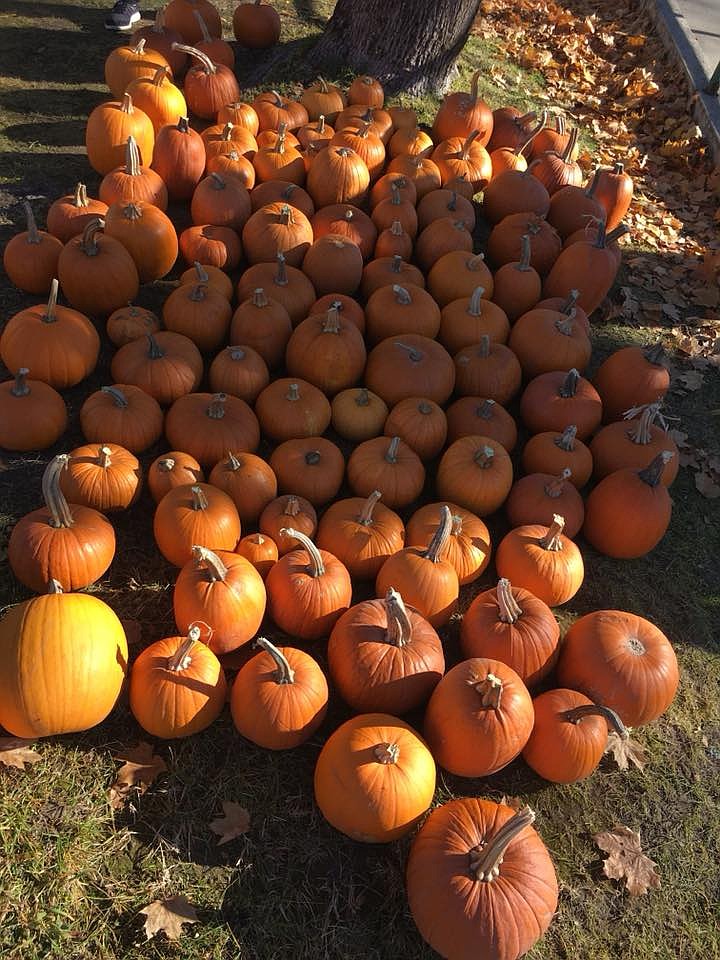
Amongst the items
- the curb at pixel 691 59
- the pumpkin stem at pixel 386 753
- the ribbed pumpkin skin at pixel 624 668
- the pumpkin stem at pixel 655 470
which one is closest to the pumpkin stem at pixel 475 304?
the pumpkin stem at pixel 655 470

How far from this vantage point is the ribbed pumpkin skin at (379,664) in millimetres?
3195

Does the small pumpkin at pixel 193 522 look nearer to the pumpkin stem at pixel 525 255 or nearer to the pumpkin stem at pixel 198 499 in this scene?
the pumpkin stem at pixel 198 499

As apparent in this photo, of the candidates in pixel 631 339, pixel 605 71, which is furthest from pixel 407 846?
pixel 605 71

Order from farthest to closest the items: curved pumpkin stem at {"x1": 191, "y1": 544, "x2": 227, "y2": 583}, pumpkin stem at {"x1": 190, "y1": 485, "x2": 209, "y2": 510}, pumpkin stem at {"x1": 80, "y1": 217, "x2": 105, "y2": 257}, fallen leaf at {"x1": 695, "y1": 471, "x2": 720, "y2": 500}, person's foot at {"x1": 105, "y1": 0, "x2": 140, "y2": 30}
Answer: person's foot at {"x1": 105, "y1": 0, "x2": 140, "y2": 30} → fallen leaf at {"x1": 695, "y1": 471, "x2": 720, "y2": 500} → pumpkin stem at {"x1": 80, "y1": 217, "x2": 105, "y2": 257} → pumpkin stem at {"x1": 190, "y1": 485, "x2": 209, "y2": 510} → curved pumpkin stem at {"x1": 191, "y1": 544, "x2": 227, "y2": 583}

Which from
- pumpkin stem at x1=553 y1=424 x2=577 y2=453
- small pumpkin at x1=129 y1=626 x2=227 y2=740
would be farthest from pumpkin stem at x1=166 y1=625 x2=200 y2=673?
pumpkin stem at x1=553 y1=424 x2=577 y2=453

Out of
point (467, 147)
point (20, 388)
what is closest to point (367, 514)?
point (20, 388)

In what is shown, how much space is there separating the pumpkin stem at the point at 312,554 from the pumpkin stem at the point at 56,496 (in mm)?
1003

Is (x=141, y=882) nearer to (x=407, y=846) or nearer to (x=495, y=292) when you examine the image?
(x=407, y=846)

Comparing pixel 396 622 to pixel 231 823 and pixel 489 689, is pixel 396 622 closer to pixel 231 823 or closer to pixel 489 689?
pixel 489 689

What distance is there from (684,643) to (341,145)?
4.58 meters

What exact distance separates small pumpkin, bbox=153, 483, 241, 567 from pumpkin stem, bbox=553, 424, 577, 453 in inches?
77.1

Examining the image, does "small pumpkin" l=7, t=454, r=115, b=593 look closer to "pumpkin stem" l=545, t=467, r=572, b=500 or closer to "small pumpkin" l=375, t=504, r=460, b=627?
"small pumpkin" l=375, t=504, r=460, b=627

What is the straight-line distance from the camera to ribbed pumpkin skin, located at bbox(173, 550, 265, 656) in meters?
3.27

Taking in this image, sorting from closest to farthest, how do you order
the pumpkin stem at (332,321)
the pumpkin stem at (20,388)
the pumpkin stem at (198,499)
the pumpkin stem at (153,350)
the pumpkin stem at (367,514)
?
the pumpkin stem at (198,499), the pumpkin stem at (367,514), the pumpkin stem at (20,388), the pumpkin stem at (153,350), the pumpkin stem at (332,321)
